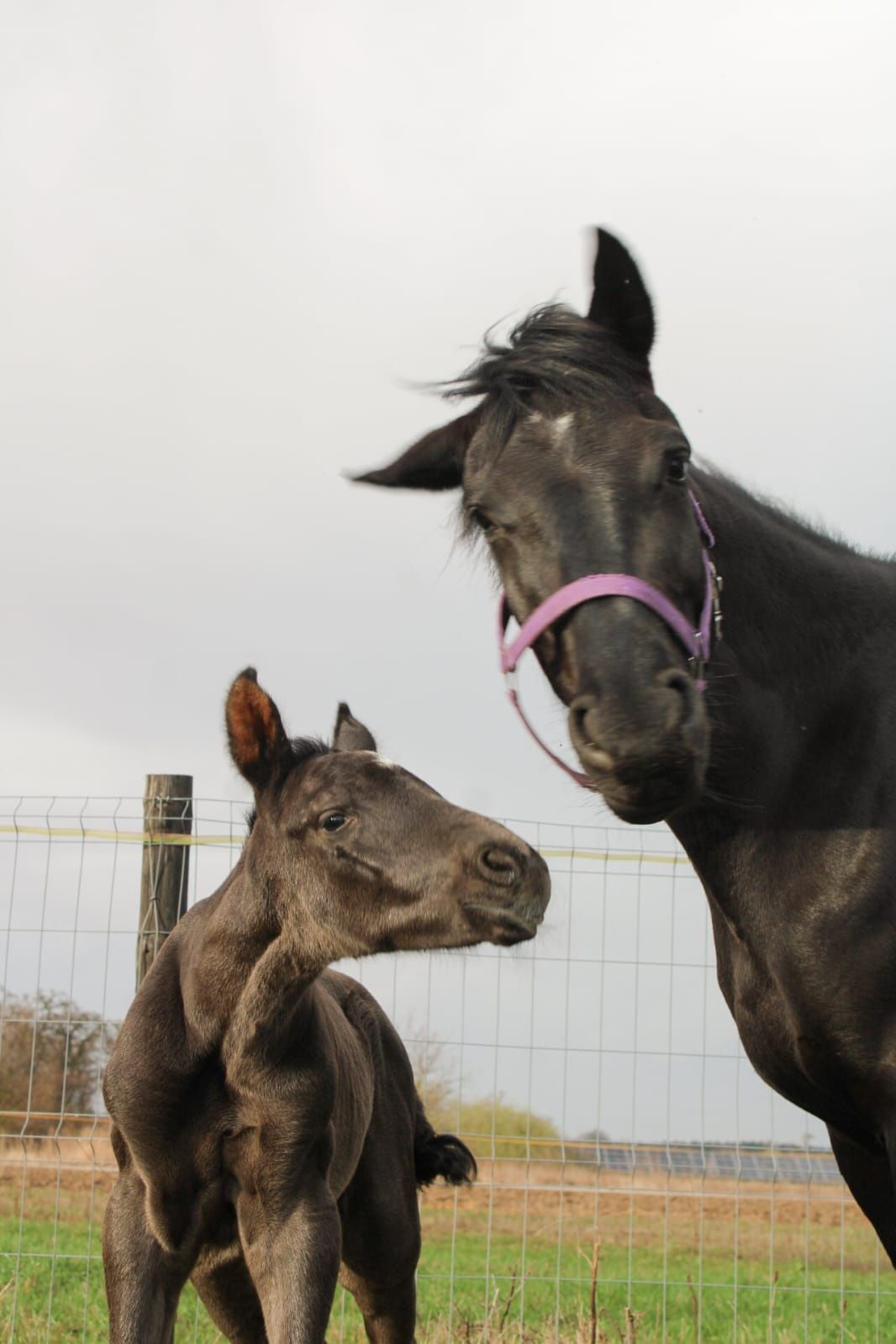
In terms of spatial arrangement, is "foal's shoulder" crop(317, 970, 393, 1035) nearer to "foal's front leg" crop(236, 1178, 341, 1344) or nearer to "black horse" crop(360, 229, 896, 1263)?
"foal's front leg" crop(236, 1178, 341, 1344)

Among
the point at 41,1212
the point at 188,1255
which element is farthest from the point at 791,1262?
the point at 188,1255

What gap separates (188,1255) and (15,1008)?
443cm

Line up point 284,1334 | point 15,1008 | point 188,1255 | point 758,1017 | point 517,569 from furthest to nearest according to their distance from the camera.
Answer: point 15,1008 < point 188,1255 < point 284,1334 < point 758,1017 < point 517,569

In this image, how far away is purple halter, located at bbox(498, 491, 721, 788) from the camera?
2736mm

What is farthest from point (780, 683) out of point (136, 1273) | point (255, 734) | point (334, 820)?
point (136, 1273)

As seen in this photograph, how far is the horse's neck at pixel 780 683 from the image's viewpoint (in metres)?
3.12

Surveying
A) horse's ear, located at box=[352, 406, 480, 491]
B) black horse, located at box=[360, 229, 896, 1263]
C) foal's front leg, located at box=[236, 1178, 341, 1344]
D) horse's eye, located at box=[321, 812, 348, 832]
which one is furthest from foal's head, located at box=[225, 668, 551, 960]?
horse's ear, located at box=[352, 406, 480, 491]

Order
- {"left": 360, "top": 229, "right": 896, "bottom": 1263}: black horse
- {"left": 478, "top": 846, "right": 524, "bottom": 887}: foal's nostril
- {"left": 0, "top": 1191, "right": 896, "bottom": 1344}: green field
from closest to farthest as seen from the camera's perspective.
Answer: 1. {"left": 360, "top": 229, "right": 896, "bottom": 1263}: black horse
2. {"left": 478, "top": 846, "right": 524, "bottom": 887}: foal's nostril
3. {"left": 0, "top": 1191, "right": 896, "bottom": 1344}: green field

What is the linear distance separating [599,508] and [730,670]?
0.56 metres

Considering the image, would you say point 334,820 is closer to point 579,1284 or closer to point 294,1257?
point 294,1257

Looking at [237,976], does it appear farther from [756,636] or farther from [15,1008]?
[15,1008]

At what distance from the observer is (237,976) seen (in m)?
4.31

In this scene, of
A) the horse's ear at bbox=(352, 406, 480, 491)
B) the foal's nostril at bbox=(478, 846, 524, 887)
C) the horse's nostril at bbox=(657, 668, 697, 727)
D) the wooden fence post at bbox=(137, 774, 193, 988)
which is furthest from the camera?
the wooden fence post at bbox=(137, 774, 193, 988)

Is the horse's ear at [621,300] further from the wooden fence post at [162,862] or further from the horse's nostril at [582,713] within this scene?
the wooden fence post at [162,862]
